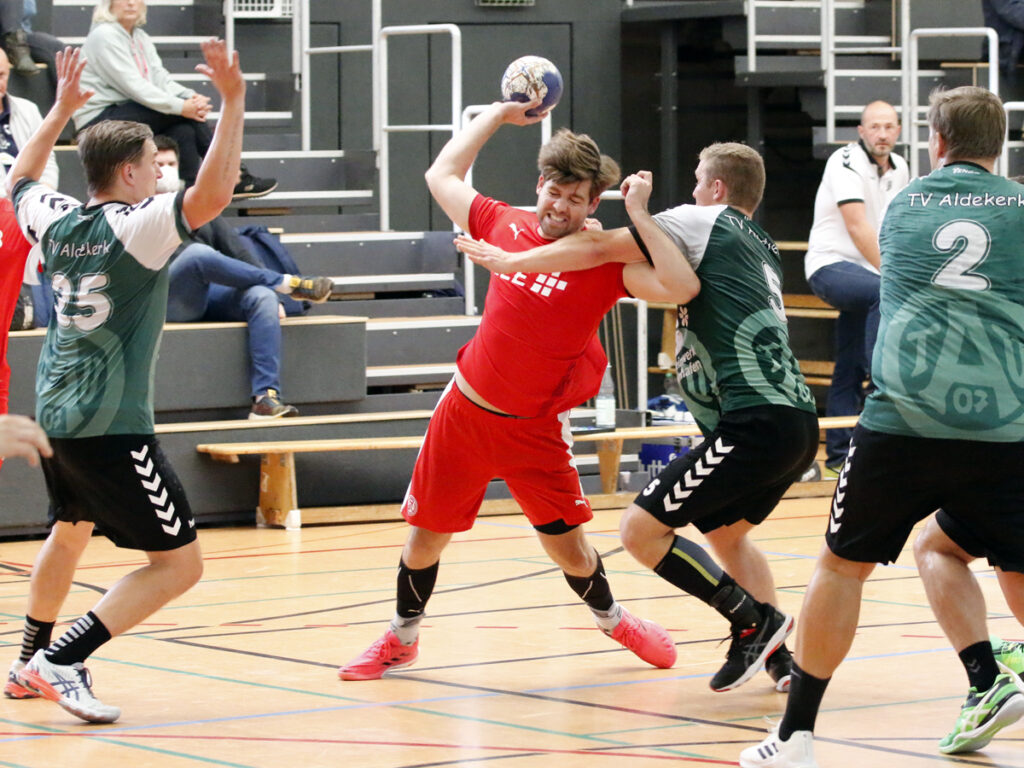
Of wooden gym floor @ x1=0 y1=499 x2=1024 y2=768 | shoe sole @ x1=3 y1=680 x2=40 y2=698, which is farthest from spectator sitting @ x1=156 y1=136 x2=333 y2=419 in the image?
shoe sole @ x1=3 y1=680 x2=40 y2=698

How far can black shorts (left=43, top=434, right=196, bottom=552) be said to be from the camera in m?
5.01

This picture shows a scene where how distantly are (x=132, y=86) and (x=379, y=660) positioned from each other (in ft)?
19.5

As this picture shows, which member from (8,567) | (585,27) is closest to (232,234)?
(8,567)

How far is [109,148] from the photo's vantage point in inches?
201

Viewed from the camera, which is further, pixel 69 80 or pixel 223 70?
pixel 69 80

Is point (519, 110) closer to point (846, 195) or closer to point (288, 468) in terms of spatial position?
point (288, 468)

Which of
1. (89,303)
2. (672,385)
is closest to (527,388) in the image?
(89,303)

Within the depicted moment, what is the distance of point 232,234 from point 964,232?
653 centimetres

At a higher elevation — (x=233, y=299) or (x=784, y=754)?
(x=233, y=299)

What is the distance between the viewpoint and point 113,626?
5.06m

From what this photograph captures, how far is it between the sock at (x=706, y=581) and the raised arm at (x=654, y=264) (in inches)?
30.5

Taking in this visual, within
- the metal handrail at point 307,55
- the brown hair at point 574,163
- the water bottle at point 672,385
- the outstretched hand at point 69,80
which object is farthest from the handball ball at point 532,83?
the metal handrail at point 307,55

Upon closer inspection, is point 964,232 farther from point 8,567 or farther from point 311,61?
point 311,61

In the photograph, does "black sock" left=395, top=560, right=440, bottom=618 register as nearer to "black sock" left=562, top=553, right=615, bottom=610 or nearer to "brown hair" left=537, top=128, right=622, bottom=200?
"black sock" left=562, top=553, right=615, bottom=610
